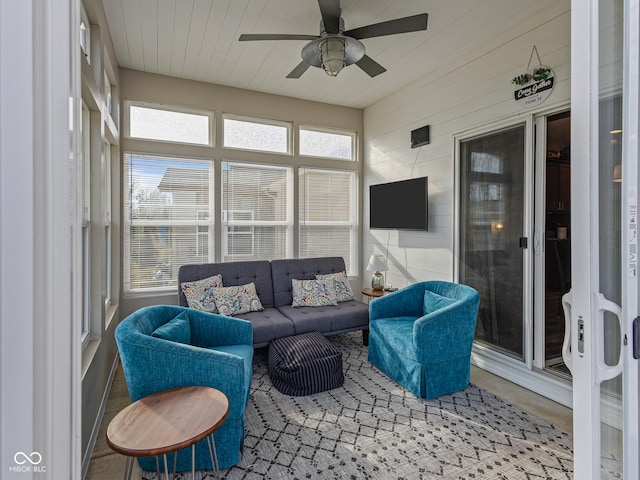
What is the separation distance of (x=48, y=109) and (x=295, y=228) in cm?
450

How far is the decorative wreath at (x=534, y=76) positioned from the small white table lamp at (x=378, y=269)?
239 centimetres

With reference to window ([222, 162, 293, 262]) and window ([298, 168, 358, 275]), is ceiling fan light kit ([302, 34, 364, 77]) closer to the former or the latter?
window ([222, 162, 293, 262])

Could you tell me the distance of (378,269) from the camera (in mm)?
4469

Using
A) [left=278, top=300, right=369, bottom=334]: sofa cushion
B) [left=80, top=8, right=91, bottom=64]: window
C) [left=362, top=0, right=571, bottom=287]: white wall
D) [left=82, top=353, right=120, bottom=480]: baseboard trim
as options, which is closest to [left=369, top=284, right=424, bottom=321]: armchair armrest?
[left=278, top=300, right=369, bottom=334]: sofa cushion

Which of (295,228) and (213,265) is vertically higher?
(295,228)

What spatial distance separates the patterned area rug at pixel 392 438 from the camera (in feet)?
6.63

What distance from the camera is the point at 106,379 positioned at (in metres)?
2.93

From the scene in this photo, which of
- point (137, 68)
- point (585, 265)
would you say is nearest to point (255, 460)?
point (585, 265)

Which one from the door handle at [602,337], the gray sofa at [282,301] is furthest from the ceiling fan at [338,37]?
the gray sofa at [282,301]

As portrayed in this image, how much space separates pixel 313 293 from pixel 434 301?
143 cm

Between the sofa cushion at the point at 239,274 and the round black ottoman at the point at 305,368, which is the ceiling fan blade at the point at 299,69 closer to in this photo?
the sofa cushion at the point at 239,274

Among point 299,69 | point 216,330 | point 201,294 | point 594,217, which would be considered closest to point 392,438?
point 216,330

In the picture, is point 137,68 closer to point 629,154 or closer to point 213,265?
point 213,265

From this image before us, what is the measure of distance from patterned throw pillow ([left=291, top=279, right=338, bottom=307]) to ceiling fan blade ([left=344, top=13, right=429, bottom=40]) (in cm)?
264
